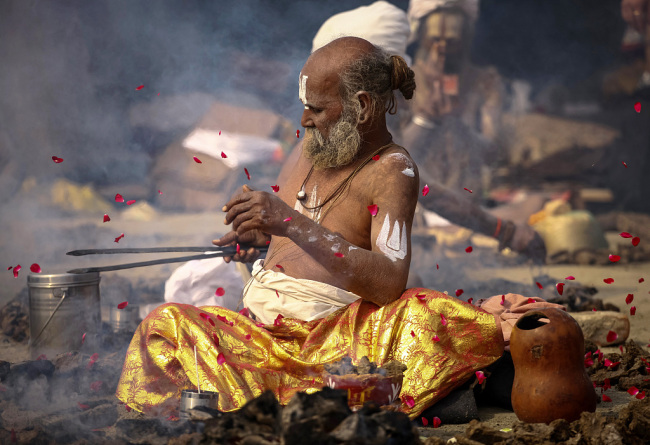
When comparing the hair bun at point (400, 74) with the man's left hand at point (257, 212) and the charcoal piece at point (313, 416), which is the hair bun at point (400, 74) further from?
the charcoal piece at point (313, 416)

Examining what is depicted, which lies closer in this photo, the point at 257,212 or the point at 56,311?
the point at 257,212

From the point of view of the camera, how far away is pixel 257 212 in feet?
10.8

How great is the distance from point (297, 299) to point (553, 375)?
1.35 m

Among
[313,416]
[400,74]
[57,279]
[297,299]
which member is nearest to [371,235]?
[297,299]

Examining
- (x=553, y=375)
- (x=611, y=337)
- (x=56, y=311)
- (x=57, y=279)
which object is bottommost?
(x=611, y=337)

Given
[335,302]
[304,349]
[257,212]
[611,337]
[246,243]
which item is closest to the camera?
[257,212]

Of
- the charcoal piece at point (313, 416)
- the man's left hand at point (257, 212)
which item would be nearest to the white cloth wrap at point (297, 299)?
the man's left hand at point (257, 212)

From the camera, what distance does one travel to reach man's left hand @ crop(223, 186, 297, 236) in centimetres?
329

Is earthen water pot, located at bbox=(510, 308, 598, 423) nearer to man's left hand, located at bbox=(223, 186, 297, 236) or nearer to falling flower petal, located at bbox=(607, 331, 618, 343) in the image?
man's left hand, located at bbox=(223, 186, 297, 236)

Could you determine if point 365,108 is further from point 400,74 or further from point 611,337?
point 611,337

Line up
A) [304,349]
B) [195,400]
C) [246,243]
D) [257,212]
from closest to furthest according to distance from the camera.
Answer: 1. [195,400]
2. [257,212]
3. [304,349]
4. [246,243]

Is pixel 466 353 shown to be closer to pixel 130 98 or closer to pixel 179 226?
pixel 130 98

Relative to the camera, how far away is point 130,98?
929cm

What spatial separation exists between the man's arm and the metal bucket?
203 centimetres
